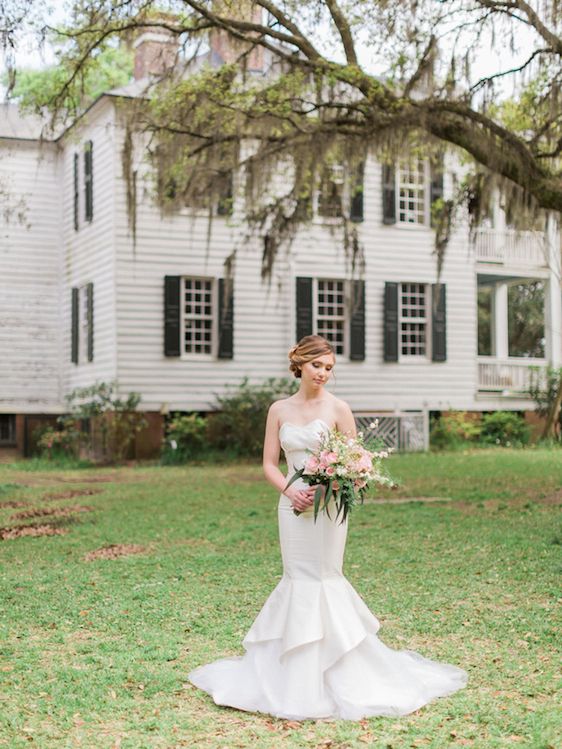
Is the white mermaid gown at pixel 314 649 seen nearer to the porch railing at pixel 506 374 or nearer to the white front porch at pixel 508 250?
the porch railing at pixel 506 374

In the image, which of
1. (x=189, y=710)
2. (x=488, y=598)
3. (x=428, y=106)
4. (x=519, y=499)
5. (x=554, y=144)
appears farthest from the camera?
(x=554, y=144)

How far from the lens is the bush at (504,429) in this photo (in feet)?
78.4

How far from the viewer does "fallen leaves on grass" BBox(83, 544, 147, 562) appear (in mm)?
9938

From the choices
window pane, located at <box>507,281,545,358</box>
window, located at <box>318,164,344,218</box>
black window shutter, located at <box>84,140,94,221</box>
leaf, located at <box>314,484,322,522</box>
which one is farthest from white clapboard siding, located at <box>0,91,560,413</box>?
leaf, located at <box>314,484,322,522</box>

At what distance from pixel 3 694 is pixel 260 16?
10.7 meters

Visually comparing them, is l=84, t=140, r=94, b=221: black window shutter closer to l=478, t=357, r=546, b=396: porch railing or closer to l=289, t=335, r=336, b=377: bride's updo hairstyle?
l=478, t=357, r=546, b=396: porch railing

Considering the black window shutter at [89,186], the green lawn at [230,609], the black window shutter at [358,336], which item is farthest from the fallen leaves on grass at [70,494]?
the black window shutter at [358,336]

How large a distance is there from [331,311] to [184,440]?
480 centimetres

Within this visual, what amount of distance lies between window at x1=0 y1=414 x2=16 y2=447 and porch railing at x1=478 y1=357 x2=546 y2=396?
36.0 feet

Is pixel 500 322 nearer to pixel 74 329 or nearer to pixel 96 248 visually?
pixel 96 248

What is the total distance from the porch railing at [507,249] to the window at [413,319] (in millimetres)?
1827

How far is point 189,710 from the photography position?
200 inches

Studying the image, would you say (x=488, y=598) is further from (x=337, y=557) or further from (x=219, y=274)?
(x=219, y=274)

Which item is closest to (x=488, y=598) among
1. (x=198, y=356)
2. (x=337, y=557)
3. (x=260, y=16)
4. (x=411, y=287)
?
(x=337, y=557)
